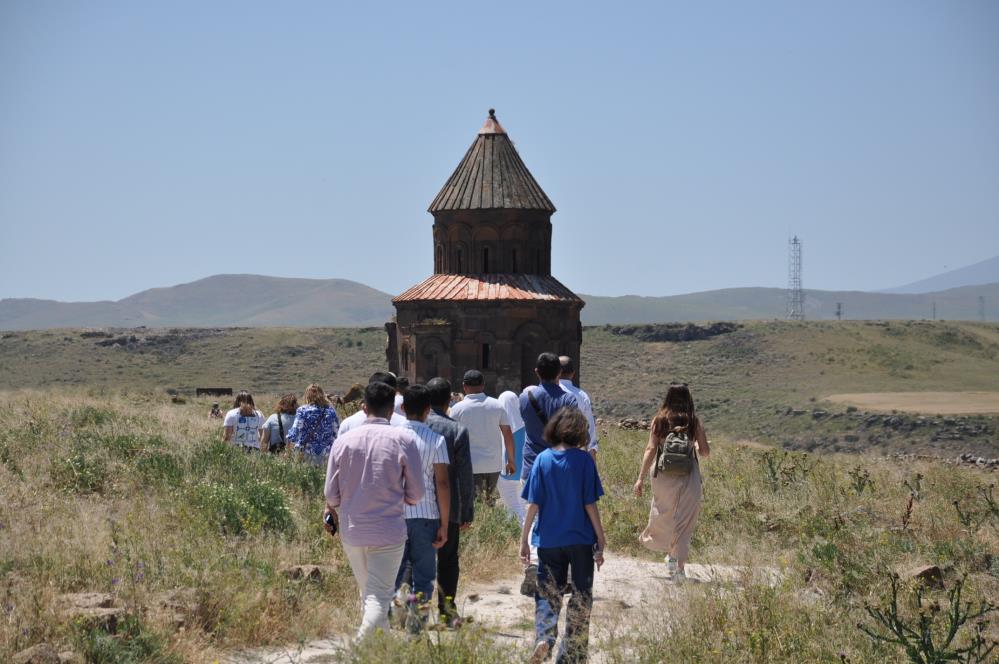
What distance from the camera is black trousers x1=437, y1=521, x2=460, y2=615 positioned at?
278 inches

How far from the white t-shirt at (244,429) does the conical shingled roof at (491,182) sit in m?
9.54

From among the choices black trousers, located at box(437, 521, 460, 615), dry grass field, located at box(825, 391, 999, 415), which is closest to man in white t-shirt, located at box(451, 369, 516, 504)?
black trousers, located at box(437, 521, 460, 615)

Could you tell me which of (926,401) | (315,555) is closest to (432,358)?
(315,555)

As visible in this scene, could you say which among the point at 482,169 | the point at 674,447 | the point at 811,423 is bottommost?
the point at 811,423

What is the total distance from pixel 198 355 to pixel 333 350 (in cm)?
927

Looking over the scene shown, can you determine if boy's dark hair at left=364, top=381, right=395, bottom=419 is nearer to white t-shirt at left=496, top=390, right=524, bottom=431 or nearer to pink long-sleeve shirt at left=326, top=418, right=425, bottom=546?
pink long-sleeve shirt at left=326, top=418, right=425, bottom=546

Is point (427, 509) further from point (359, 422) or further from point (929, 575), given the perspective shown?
point (929, 575)

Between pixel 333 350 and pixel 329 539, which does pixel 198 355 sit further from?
pixel 329 539

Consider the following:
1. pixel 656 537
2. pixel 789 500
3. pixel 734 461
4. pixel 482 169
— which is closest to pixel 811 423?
pixel 482 169

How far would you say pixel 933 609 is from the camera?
583cm

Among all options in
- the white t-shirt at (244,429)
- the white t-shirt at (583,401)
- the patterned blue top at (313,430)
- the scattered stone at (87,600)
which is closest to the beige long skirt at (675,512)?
the white t-shirt at (583,401)

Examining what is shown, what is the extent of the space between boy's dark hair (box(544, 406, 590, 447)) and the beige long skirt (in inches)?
87.5

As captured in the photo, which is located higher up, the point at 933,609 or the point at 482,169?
the point at 482,169

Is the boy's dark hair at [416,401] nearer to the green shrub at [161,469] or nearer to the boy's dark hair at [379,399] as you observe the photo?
the boy's dark hair at [379,399]
